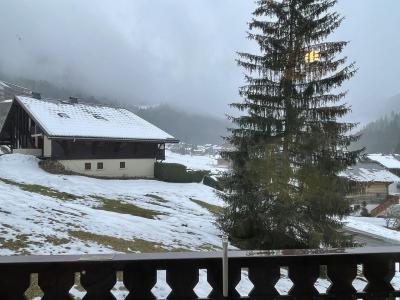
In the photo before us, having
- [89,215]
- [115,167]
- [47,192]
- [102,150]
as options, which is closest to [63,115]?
[102,150]

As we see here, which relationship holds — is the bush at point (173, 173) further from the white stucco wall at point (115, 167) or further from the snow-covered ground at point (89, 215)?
the snow-covered ground at point (89, 215)

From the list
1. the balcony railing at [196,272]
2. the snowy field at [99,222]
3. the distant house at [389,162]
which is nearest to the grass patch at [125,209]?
the snowy field at [99,222]

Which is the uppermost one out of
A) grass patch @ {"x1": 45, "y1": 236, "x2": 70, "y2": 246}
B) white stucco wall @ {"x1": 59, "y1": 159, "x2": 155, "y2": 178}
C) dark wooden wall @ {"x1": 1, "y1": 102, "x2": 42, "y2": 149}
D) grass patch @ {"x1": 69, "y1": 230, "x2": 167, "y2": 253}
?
dark wooden wall @ {"x1": 1, "y1": 102, "x2": 42, "y2": 149}

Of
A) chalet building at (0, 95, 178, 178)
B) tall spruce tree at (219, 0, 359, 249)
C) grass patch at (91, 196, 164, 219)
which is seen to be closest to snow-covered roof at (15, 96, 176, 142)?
chalet building at (0, 95, 178, 178)

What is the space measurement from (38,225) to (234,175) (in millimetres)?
7648

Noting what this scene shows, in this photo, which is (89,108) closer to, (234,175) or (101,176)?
(101,176)

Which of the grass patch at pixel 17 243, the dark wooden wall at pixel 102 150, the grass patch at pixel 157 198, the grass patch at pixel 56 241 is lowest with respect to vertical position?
the grass patch at pixel 157 198

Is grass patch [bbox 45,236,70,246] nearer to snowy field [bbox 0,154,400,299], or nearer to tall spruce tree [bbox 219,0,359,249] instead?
snowy field [bbox 0,154,400,299]

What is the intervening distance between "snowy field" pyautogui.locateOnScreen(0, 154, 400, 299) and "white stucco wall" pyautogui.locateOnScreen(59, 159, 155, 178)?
4535 mm

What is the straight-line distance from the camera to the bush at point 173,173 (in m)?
37.6

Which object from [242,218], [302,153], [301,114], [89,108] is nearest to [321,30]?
[301,114]

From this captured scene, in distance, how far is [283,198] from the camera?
12984mm

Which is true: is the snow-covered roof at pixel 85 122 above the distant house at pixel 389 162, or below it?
above

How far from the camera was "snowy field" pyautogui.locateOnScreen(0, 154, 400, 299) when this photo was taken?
984 centimetres
